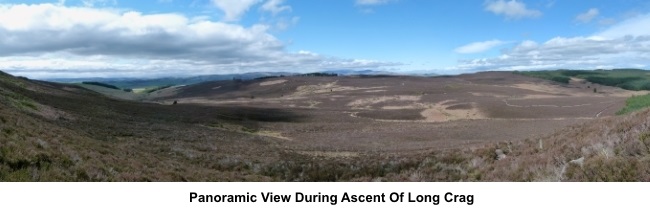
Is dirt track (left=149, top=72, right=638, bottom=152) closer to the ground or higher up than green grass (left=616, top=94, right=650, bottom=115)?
closer to the ground

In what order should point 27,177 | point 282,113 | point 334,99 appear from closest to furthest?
point 27,177
point 282,113
point 334,99

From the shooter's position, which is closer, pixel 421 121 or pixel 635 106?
pixel 421 121

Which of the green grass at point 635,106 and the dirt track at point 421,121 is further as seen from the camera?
the green grass at point 635,106

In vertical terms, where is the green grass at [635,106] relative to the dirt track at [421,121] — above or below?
above

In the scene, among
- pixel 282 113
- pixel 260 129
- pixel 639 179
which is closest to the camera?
pixel 639 179

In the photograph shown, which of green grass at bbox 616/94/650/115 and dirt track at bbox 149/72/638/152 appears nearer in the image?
dirt track at bbox 149/72/638/152

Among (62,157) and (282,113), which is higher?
(62,157)

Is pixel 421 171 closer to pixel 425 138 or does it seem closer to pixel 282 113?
pixel 425 138

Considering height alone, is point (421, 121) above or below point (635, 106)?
below

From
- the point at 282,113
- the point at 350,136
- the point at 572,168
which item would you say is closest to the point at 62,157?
the point at 572,168

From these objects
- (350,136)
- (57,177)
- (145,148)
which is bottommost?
(350,136)
